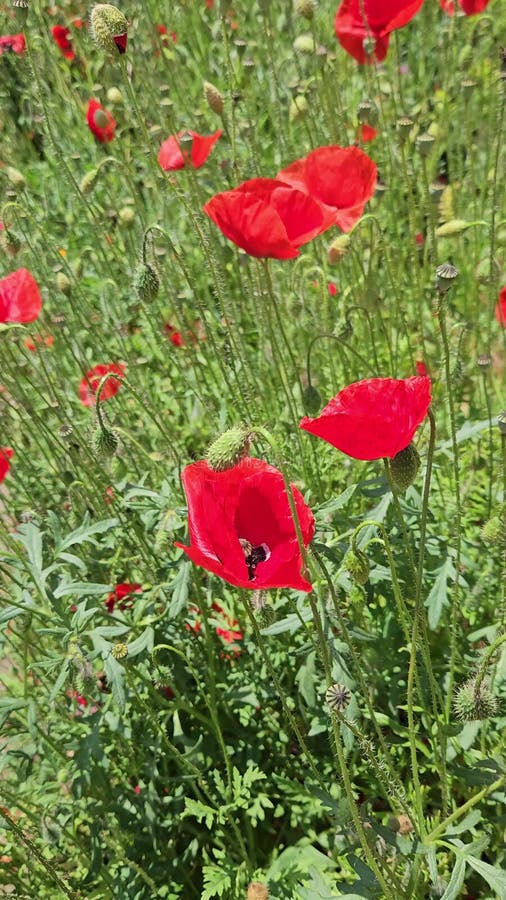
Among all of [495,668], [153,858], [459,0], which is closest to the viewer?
[495,668]

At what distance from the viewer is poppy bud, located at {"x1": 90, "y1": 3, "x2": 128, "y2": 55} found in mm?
1419

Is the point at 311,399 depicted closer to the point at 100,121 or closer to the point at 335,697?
the point at 335,697

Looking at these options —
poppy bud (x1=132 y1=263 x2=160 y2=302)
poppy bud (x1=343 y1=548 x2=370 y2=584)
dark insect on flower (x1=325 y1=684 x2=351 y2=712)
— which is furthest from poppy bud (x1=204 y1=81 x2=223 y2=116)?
dark insect on flower (x1=325 y1=684 x2=351 y2=712)

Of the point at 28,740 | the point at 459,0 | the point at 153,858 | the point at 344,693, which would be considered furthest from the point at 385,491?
the point at 459,0

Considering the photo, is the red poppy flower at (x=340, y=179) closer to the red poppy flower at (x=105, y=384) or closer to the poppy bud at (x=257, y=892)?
the red poppy flower at (x=105, y=384)

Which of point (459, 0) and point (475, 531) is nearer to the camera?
point (475, 531)

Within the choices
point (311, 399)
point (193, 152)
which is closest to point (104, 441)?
point (311, 399)

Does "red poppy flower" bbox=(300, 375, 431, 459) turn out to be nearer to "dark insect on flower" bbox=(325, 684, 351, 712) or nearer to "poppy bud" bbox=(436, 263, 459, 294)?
"poppy bud" bbox=(436, 263, 459, 294)

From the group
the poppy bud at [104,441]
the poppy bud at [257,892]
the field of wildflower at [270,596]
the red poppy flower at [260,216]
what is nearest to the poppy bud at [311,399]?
the field of wildflower at [270,596]

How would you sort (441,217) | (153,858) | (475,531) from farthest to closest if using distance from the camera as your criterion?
(441,217)
(475,531)
(153,858)

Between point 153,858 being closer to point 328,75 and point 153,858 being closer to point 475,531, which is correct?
point 475,531

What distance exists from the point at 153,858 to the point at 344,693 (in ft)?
3.71

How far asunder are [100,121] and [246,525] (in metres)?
1.94

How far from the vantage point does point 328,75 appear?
2414 millimetres
